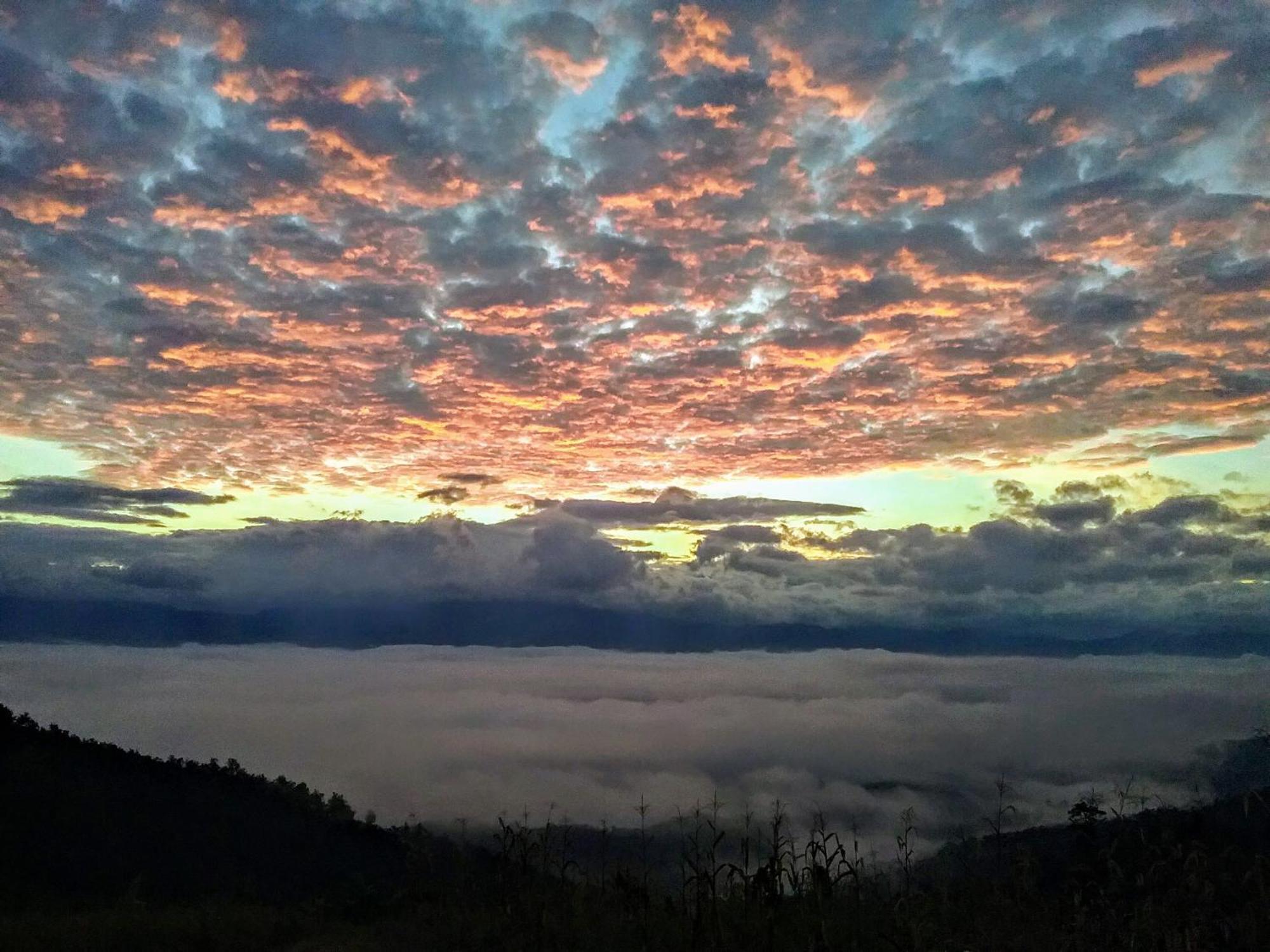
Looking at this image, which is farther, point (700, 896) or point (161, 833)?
point (161, 833)

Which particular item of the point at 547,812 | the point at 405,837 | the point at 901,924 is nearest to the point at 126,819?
the point at 405,837

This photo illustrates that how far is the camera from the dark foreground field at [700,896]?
8.96 meters

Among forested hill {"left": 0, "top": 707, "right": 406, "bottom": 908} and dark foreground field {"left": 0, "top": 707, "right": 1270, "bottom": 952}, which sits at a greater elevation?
dark foreground field {"left": 0, "top": 707, "right": 1270, "bottom": 952}

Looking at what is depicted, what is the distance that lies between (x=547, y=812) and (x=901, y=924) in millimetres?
5672

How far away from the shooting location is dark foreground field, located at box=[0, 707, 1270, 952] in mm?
8961

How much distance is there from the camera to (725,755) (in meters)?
188

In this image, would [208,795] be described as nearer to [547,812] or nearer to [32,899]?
[32,899]

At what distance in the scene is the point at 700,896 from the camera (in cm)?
902

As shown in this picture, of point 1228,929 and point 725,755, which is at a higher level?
point 1228,929

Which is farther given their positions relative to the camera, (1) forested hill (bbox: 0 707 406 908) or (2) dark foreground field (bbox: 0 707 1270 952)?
(1) forested hill (bbox: 0 707 406 908)

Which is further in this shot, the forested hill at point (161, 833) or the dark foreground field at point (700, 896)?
the forested hill at point (161, 833)

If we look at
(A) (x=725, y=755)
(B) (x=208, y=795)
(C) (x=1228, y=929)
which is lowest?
(A) (x=725, y=755)

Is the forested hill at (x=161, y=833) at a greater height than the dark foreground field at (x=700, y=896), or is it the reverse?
the dark foreground field at (x=700, y=896)

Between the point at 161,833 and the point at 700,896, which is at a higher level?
the point at 700,896
